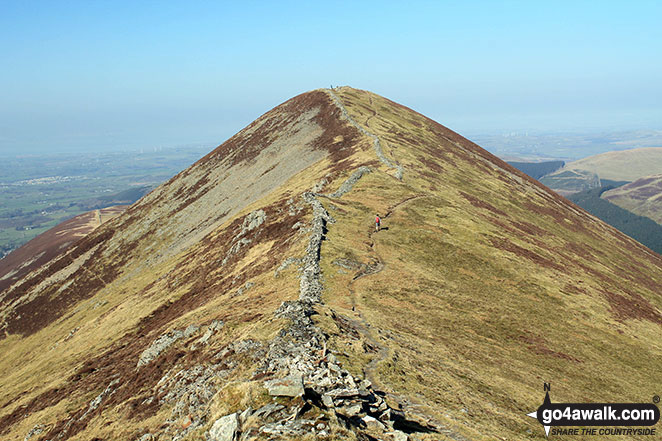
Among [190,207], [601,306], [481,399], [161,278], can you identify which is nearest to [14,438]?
[481,399]

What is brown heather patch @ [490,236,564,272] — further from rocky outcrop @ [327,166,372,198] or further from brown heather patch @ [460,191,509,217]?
rocky outcrop @ [327,166,372,198]

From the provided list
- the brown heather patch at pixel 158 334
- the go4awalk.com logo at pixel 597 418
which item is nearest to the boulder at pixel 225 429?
the brown heather patch at pixel 158 334

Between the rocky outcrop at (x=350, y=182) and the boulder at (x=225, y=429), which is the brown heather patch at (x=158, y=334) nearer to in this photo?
the rocky outcrop at (x=350, y=182)

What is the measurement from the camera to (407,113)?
17150 centimetres

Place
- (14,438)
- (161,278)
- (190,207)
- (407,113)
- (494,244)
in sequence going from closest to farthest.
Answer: (14,438) < (494,244) < (161,278) < (190,207) < (407,113)

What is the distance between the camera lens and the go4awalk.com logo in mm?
25688

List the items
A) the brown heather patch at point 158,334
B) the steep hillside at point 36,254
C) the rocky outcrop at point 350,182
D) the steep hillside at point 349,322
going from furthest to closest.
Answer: the steep hillside at point 36,254 → the rocky outcrop at point 350,182 → the brown heather patch at point 158,334 → the steep hillside at point 349,322

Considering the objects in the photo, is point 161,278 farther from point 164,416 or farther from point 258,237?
point 164,416

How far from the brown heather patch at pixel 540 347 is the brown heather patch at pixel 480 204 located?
49244 millimetres

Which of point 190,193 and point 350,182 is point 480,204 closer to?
point 350,182

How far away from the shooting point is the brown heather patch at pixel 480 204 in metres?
85.4

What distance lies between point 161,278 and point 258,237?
29216 mm

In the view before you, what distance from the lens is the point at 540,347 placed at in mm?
36062

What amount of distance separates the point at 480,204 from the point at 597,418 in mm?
61813
